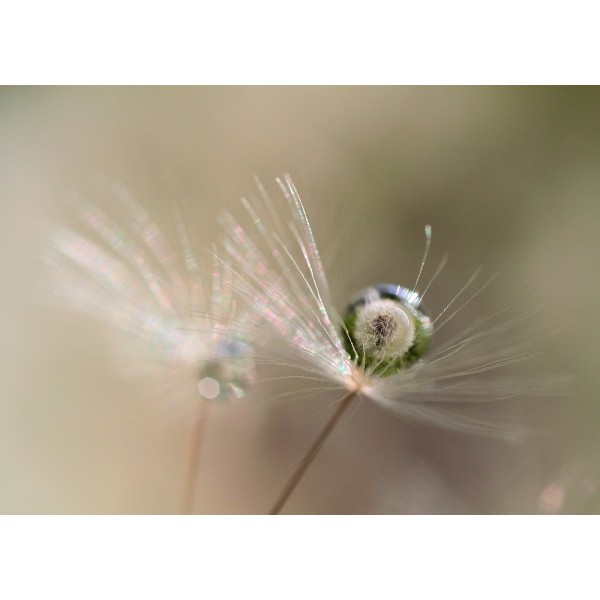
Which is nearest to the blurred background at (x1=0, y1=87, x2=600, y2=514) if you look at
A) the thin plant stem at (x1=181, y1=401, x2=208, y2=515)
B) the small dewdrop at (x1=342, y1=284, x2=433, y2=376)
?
the thin plant stem at (x1=181, y1=401, x2=208, y2=515)

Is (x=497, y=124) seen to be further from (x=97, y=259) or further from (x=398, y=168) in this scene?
(x=97, y=259)

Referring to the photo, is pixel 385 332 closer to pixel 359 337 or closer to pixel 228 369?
pixel 359 337

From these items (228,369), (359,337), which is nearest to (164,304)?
(228,369)

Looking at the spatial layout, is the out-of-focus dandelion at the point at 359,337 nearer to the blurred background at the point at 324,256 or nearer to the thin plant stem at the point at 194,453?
the blurred background at the point at 324,256

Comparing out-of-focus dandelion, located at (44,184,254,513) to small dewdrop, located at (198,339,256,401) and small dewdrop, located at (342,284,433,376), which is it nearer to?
small dewdrop, located at (198,339,256,401)

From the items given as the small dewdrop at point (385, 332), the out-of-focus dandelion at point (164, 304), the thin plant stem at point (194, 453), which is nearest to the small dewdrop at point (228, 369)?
the out-of-focus dandelion at point (164, 304)

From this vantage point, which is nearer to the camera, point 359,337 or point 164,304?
point 359,337

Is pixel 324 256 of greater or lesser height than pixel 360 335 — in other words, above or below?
above
